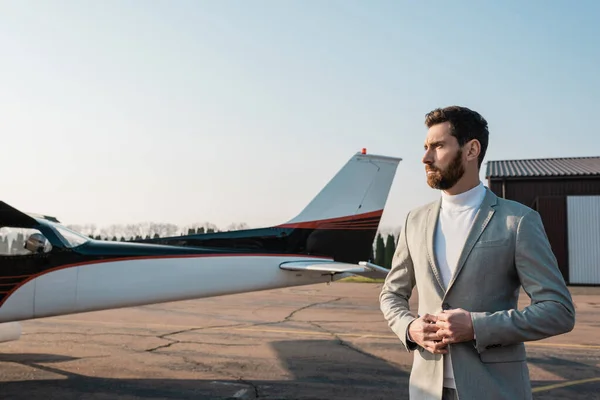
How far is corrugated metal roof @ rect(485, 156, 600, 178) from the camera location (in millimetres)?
22141

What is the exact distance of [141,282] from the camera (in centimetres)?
667

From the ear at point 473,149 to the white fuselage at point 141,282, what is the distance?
5564 millimetres

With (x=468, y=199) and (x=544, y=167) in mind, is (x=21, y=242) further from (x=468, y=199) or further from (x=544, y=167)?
(x=544, y=167)

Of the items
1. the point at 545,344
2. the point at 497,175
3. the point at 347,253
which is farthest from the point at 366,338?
the point at 497,175

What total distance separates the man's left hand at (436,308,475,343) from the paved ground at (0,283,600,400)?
4.03 m

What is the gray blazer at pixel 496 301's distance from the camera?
167cm

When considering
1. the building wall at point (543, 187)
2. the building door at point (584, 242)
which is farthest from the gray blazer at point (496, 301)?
the building door at point (584, 242)

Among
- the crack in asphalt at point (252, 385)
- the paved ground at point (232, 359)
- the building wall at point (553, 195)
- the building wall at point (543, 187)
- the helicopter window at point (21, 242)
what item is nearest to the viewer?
the crack in asphalt at point (252, 385)

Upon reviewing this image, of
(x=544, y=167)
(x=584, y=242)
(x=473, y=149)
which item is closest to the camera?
(x=473, y=149)

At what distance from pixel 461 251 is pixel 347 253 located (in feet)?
22.4

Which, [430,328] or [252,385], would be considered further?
[252,385]

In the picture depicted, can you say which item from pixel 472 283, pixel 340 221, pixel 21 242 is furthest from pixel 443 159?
pixel 340 221

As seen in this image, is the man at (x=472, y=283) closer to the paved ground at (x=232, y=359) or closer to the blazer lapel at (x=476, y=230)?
the blazer lapel at (x=476, y=230)

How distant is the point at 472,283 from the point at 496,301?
4.0 inches
